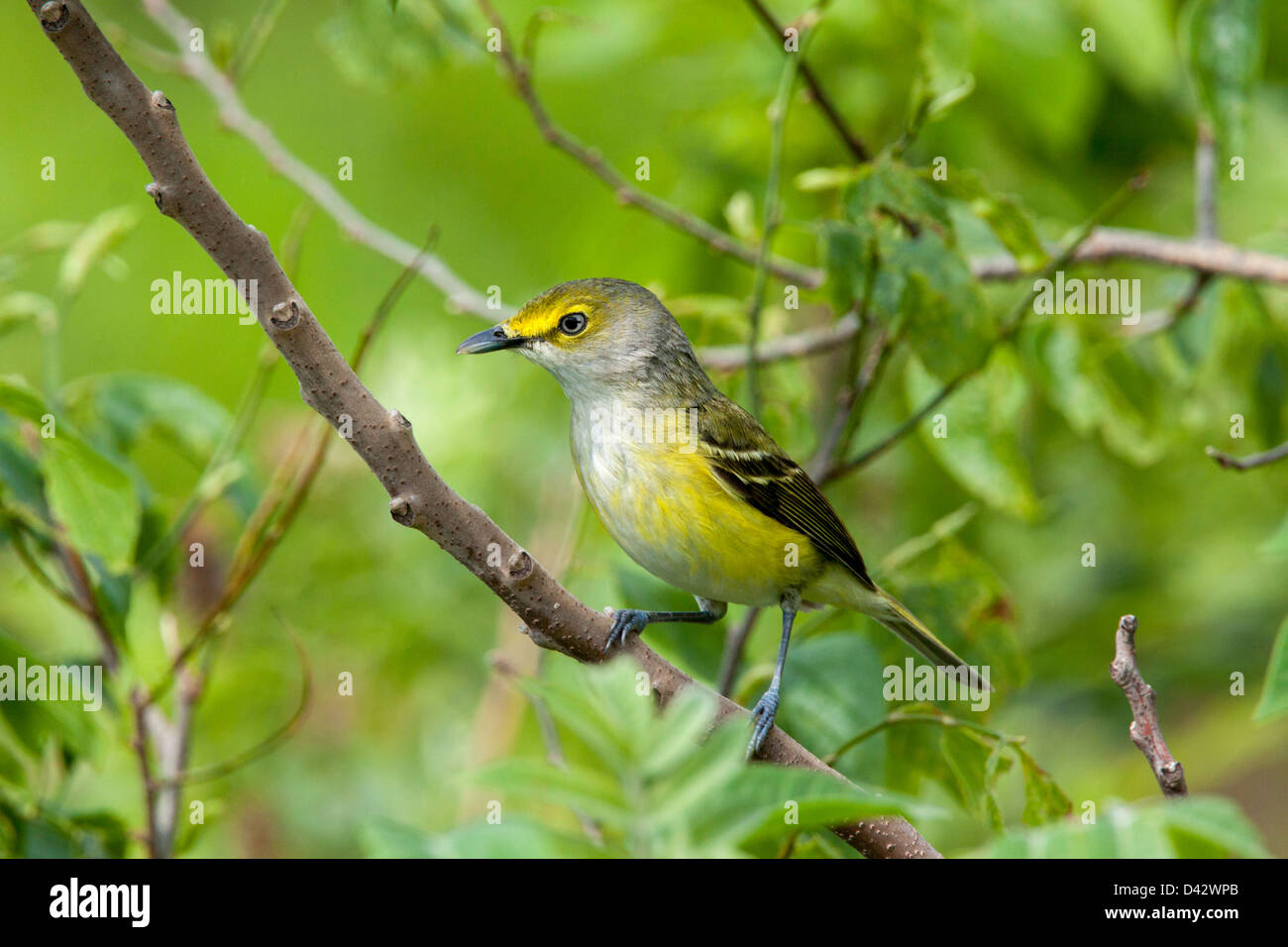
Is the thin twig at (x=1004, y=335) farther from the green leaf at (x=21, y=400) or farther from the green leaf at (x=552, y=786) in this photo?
the green leaf at (x=552, y=786)

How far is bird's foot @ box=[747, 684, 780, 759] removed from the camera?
91.1 inches

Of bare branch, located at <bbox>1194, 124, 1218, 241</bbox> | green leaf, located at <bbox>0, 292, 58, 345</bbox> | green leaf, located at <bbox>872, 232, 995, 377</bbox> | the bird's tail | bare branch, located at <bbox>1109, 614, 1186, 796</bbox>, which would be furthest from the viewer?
bare branch, located at <bbox>1194, 124, 1218, 241</bbox>

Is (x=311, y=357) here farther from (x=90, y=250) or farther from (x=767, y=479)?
(x=767, y=479)

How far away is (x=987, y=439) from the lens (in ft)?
10.5

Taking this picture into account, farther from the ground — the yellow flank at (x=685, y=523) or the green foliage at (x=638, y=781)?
the yellow flank at (x=685, y=523)

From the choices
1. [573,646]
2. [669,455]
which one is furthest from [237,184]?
[573,646]

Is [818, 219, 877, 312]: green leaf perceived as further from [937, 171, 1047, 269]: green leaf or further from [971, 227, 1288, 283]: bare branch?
[971, 227, 1288, 283]: bare branch

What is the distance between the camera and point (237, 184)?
611 cm

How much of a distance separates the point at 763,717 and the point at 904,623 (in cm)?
89

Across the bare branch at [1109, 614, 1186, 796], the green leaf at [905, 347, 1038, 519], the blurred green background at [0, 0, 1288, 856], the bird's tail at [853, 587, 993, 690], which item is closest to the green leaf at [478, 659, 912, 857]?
the bare branch at [1109, 614, 1186, 796]

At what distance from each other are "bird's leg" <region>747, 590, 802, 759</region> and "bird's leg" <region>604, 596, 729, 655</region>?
0.18 metres

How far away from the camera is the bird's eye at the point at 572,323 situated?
3.44 metres

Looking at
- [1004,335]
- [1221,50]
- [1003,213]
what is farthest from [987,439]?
[1221,50]

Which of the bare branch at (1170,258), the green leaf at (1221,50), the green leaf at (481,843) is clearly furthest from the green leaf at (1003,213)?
the green leaf at (481,843)
